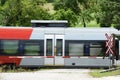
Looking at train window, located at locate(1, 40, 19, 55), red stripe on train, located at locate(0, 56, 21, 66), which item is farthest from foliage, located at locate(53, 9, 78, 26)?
red stripe on train, located at locate(0, 56, 21, 66)

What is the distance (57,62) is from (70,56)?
3.38ft

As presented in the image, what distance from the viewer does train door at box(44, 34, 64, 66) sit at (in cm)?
3128

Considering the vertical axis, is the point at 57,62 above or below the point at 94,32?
below

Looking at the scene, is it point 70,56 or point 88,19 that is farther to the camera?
point 88,19

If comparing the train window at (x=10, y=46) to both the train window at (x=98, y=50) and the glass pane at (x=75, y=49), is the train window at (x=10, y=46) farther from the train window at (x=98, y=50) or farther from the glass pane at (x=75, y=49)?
the train window at (x=98, y=50)

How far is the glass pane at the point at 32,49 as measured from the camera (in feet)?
103

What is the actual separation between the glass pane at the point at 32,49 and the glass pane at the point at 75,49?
2364mm

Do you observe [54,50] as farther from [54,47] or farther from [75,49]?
[75,49]

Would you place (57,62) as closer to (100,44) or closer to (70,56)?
(70,56)

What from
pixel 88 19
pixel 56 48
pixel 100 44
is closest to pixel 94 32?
pixel 100 44

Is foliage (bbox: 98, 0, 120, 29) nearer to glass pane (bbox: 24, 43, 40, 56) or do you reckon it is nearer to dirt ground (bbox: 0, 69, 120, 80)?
glass pane (bbox: 24, 43, 40, 56)

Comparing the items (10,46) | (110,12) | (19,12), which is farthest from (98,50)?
(19,12)

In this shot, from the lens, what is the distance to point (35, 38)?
103 feet

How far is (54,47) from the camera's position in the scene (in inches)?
1235
